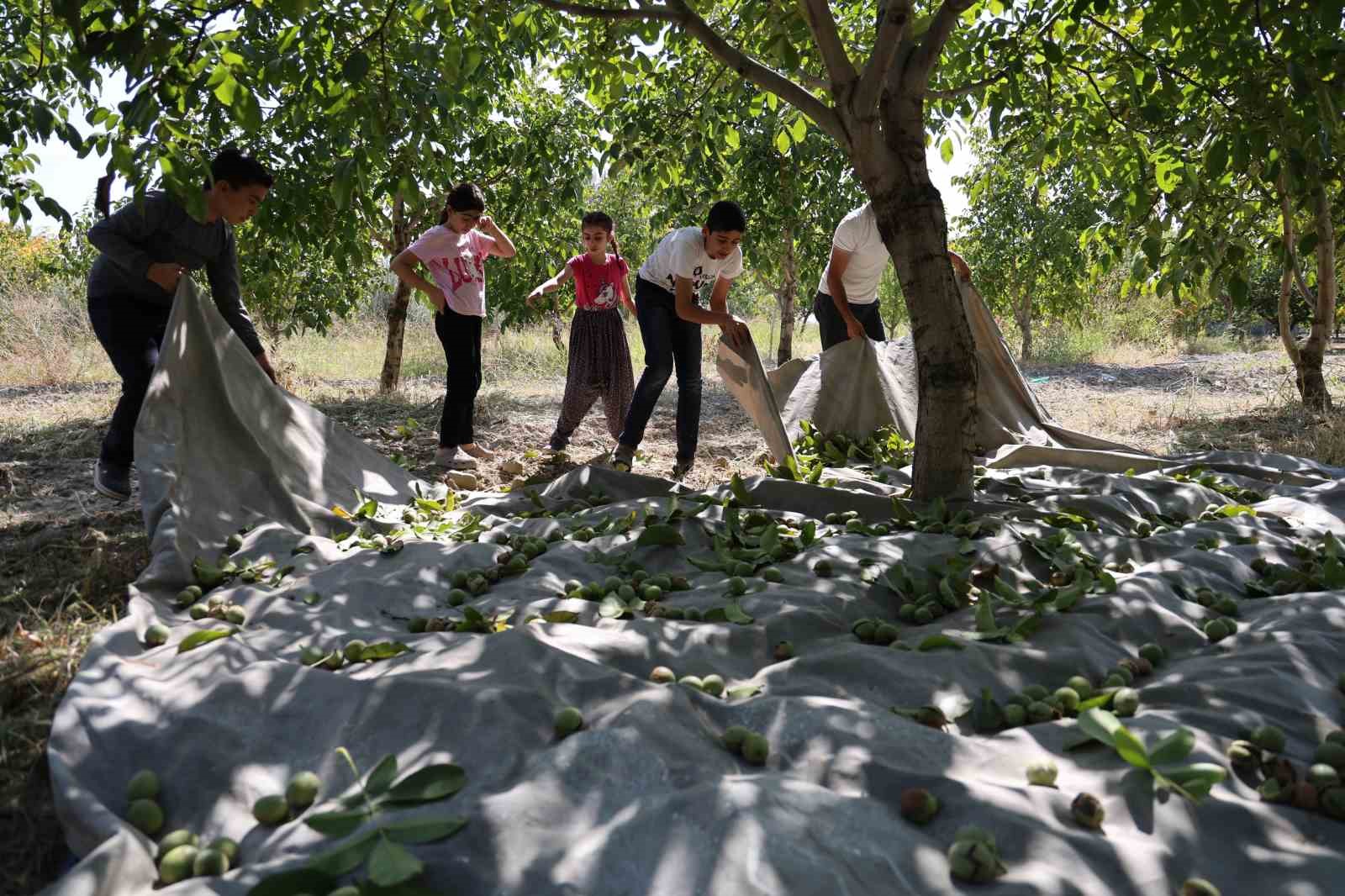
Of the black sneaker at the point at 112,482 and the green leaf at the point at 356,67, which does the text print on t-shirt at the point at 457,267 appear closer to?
the black sneaker at the point at 112,482

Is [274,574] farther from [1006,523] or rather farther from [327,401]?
[327,401]

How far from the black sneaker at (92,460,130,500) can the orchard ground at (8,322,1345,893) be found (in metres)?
0.09

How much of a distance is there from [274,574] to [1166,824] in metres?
2.87

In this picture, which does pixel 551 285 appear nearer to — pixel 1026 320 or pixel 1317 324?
pixel 1317 324

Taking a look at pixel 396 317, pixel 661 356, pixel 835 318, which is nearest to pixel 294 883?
pixel 661 356

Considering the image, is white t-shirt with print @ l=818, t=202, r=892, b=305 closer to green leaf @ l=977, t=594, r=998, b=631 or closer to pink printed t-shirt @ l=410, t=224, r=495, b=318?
pink printed t-shirt @ l=410, t=224, r=495, b=318

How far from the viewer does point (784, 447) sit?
496cm

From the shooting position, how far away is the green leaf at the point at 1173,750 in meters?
1.72

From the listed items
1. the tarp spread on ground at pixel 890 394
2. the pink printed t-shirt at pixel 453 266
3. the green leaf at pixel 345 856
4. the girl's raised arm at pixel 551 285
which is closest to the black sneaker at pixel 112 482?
the pink printed t-shirt at pixel 453 266

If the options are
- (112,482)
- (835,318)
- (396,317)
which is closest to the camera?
(112,482)

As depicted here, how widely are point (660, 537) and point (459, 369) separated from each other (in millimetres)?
2328

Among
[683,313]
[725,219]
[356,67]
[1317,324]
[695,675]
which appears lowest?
[695,675]

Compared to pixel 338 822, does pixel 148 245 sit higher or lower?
higher

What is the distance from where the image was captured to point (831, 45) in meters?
3.78
